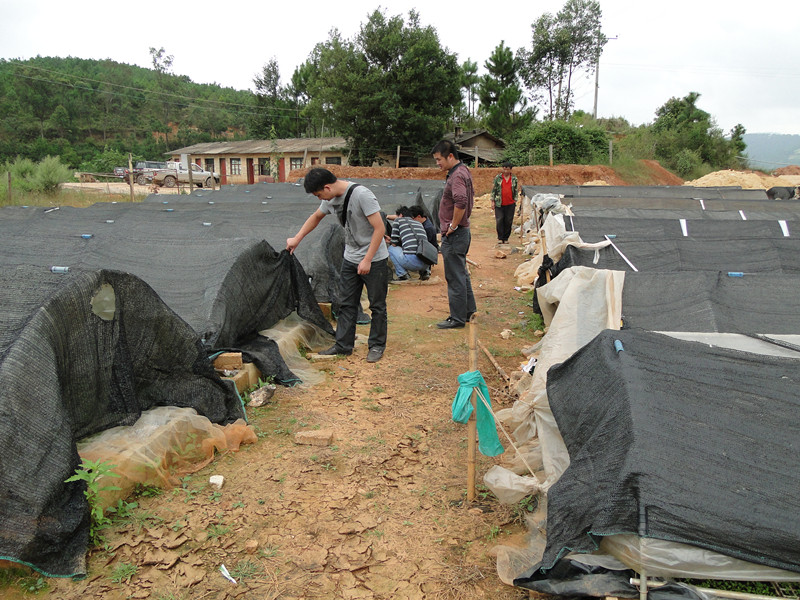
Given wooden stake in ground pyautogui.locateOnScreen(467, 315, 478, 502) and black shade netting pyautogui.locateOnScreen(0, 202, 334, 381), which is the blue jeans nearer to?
black shade netting pyautogui.locateOnScreen(0, 202, 334, 381)

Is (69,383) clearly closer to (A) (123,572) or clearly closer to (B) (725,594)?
(A) (123,572)

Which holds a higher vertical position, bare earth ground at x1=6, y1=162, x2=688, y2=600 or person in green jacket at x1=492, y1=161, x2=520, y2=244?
person in green jacket at x1=492, y1=161, x2=520, y2=244

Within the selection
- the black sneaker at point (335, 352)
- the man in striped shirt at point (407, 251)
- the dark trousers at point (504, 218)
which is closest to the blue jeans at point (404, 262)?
the man in striped shirt at point (407, 251)

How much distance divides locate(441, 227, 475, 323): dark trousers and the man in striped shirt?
2.55m

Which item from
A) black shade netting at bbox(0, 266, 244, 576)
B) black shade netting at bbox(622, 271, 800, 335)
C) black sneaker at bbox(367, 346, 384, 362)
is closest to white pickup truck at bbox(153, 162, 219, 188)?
black sneaker at bbox(367, 346, 384, 362)

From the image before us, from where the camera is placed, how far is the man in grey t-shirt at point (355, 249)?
459cm

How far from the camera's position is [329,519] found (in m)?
2.76

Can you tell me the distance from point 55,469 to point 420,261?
639cm

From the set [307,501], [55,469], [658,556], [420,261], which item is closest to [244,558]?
[307,501]

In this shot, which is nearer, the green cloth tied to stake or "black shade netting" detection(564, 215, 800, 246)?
the green cloth tied to stake

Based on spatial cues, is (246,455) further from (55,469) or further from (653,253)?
(653,253)

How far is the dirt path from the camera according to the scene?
2.31 meters

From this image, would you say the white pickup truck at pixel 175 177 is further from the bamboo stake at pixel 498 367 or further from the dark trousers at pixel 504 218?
the bamboo stake at pixel 498 367

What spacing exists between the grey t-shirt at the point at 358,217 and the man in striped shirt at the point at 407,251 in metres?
3.43
